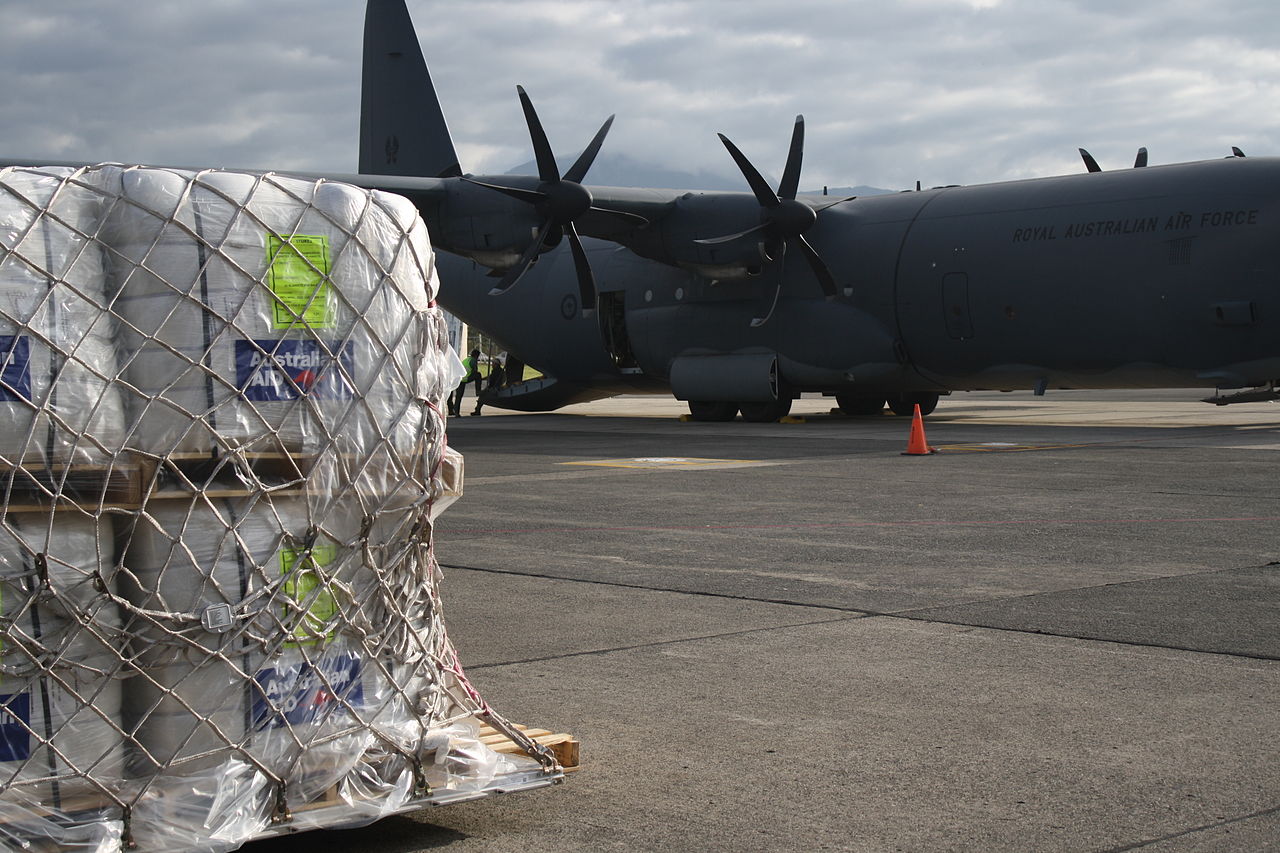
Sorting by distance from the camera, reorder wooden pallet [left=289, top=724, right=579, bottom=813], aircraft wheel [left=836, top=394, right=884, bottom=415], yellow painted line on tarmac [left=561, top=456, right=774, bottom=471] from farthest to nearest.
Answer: aircraft wheel [left=836, top=394, right=884, bottom=415] < yellow painted line on tarmac [left=561, top=456, right=774, bottom=471] < wooden pallet [left=289, top=724, right=579, bottom=813]

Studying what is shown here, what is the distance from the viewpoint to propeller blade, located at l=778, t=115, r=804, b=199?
21922 mm

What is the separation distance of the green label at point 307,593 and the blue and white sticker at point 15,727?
2.08ft

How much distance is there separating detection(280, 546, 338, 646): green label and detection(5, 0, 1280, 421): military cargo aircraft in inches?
603

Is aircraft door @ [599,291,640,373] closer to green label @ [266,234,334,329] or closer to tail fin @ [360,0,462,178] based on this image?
tail fin @ [360,0,462,178]

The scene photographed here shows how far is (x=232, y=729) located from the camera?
11.4 ft

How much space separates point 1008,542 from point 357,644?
5913mm

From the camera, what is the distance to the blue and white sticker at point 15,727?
10.6 feet

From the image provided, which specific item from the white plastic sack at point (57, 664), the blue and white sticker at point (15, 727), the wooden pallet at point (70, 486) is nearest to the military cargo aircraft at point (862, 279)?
the wooden pallet at point (70, 486)

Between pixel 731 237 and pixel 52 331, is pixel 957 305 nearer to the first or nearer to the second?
pixel 731 237

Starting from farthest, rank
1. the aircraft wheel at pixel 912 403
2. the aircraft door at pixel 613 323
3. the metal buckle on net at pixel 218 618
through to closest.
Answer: the aircraft door at pixel 613 323
the aircraft wheel at pixel 912 403
the metal buckle on net at pixel 218 618

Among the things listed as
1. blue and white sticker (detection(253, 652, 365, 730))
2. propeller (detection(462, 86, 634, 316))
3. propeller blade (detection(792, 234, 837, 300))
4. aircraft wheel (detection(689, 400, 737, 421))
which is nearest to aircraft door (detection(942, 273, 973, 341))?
propeller blade (detection(792, 234, 837, 300))

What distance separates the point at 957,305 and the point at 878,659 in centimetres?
1472

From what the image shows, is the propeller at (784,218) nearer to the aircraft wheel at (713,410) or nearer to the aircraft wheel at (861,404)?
the aircraft wheel at (713,410)

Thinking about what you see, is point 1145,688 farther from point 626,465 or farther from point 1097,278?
point 1097,278
